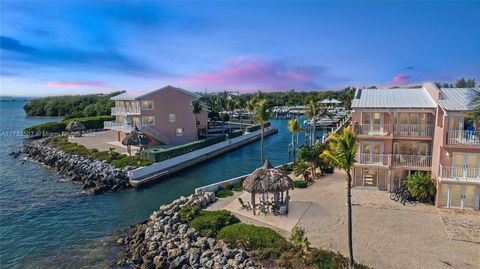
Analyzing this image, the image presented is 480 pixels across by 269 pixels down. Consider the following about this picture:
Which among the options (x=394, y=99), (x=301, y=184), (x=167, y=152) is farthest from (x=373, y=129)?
(x=167, y=152)

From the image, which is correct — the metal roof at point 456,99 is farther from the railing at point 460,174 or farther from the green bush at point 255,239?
Answer: the green bush at point 255,239

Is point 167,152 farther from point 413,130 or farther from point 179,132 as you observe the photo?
point 413,130

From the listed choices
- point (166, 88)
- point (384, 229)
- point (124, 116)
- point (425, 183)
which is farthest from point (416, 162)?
point (124, 116)

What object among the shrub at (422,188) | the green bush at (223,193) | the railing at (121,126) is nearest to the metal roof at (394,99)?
the shrub at (422,188)

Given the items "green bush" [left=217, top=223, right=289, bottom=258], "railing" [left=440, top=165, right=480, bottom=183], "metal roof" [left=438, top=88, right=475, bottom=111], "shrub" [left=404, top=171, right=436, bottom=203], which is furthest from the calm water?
"metal roof" [left=438, top=88, right=475, bottom=111]

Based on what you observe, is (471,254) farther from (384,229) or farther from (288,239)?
(288,239)

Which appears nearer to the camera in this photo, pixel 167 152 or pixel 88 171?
pixel 88 171
